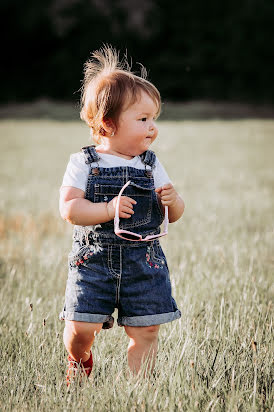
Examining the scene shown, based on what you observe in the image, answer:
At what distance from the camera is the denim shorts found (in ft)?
6.50

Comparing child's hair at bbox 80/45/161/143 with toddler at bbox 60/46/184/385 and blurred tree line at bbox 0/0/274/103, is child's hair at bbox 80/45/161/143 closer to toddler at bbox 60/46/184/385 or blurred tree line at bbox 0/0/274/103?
toddler at bbox 60/46/184/385

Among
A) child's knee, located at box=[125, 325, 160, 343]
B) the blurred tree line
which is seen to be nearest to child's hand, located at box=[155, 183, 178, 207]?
child's knee, located at box=[125, 325, 160, 343]

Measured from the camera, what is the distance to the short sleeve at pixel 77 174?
199 centimetres

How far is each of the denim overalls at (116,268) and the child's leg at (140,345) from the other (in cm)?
5

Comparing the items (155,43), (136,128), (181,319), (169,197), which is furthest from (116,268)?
(155,43)

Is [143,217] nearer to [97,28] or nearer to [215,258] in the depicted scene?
[215,258]

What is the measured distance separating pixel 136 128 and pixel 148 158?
0.14 meters

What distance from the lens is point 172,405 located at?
67.9 inches

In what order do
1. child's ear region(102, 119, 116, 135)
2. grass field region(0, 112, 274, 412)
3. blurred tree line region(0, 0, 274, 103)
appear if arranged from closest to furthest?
1. grass field region(0, 112, 274, 412)
2. child's ear region(102, 119, 116, 135)
3. blurred tree line region(0, 0, 274, 103)

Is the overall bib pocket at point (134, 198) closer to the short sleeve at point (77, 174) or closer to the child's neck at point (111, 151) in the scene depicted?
the short sleeve at point (77, 174)

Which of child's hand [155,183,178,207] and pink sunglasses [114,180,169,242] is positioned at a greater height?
child's hand [155,183,178,207]

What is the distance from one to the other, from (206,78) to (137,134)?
31107mm

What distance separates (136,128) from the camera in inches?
82.0

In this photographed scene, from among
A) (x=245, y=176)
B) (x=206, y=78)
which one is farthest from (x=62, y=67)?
(x=245, y=176)
